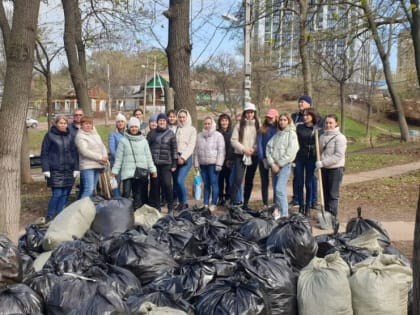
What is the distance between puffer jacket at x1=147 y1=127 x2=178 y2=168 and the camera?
768 cm

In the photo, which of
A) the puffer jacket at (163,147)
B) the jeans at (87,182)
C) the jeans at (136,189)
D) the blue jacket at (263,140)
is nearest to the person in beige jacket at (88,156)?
the jeans at (87,182)

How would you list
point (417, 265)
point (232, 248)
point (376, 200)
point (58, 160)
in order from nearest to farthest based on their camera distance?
point (417, 265) → point (232, 248) → point (58, 160) → point (376, 200)

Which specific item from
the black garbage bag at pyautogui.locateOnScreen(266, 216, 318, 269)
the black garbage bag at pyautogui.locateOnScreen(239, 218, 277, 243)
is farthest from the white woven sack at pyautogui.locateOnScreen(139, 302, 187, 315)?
the black garbage bag at pyautogui.locateOnScreen(239, 218, 277, 243)

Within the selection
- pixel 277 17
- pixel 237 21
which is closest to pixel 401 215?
pixel 237 21

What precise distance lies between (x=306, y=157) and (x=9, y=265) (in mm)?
4753

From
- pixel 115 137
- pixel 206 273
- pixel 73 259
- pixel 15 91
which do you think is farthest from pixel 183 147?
pixel 206 273

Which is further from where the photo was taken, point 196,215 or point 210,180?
point 210,180

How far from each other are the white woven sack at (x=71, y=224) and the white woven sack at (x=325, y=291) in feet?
7.47

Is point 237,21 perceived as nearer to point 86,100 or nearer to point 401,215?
point 86,100

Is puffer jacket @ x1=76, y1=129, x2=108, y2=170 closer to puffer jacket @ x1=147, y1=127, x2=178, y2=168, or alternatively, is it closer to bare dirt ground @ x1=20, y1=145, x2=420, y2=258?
puffer jacket @ x1=147, y1=127, x2=178, y2=168

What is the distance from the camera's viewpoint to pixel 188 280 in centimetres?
359

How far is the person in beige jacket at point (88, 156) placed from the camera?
7.42m

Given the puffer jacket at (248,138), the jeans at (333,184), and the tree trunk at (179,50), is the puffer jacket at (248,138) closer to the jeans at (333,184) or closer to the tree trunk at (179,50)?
the jeans at (333,184)

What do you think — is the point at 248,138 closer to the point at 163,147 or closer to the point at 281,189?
the point at 281,189
